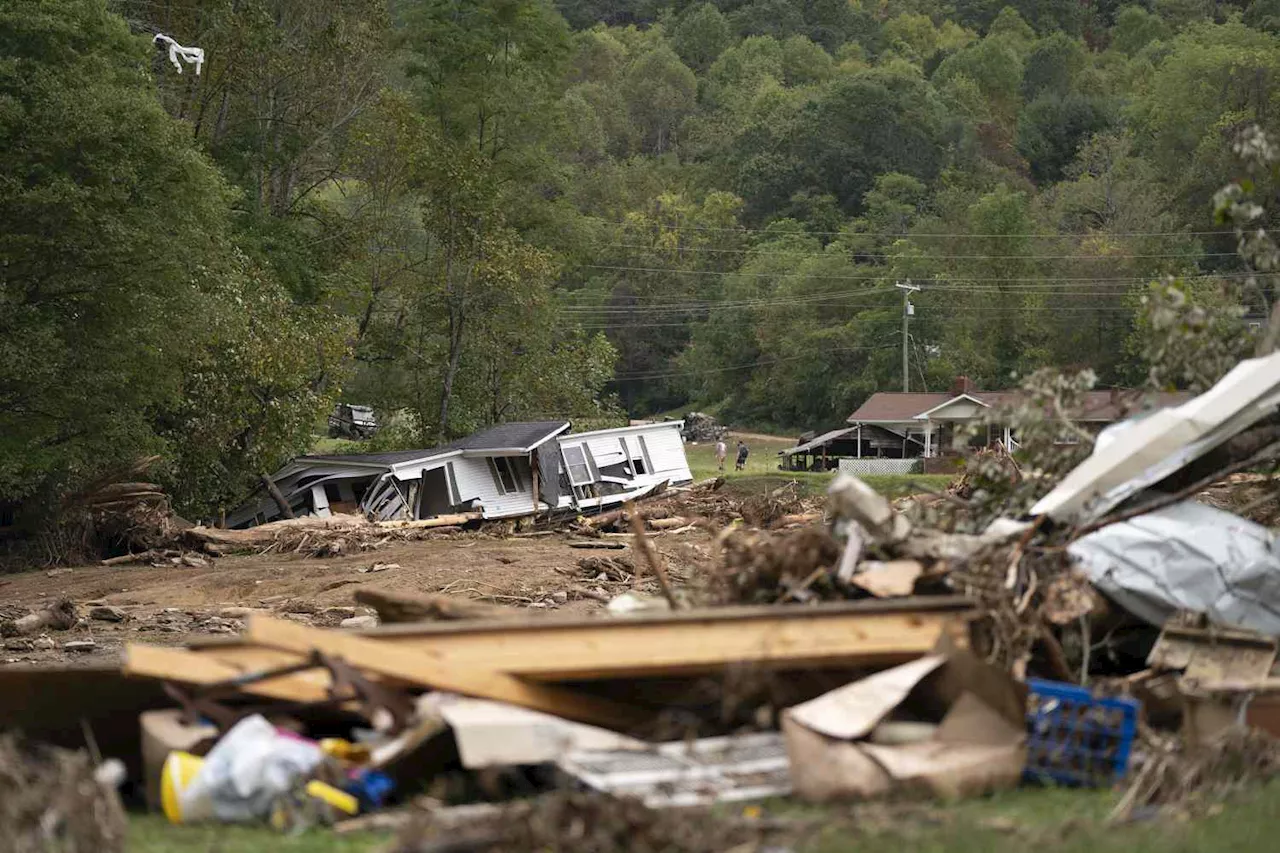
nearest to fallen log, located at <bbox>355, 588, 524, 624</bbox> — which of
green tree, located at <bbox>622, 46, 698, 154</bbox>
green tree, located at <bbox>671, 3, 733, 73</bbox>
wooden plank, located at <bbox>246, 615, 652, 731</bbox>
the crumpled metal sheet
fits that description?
wooden plank, located at <bbox>246, 615, 652, 731</bbox>

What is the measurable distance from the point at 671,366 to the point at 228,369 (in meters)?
64.4

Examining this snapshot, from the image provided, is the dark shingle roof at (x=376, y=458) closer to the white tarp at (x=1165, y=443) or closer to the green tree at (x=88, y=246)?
the green tree at (x=88, y=246)

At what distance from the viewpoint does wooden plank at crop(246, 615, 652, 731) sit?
242 inches

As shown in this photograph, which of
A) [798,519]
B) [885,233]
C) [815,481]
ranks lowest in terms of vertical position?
[815,481]

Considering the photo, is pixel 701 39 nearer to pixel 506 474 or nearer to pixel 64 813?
pixel 506 474

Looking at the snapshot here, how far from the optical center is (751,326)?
87375 millimetres

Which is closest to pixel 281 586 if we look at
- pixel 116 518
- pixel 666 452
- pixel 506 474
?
pixel 116 518

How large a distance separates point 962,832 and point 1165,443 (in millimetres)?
3522

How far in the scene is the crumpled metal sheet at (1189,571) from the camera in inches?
308

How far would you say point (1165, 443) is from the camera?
8203 mm

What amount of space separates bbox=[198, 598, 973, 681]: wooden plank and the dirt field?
380 inches

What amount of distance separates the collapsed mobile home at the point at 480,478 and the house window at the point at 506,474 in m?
0.02

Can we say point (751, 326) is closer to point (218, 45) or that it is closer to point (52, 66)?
point (218, 45)

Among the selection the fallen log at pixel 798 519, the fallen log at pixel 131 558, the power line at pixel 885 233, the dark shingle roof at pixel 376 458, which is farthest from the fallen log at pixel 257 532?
the power line at pixel 885 233
